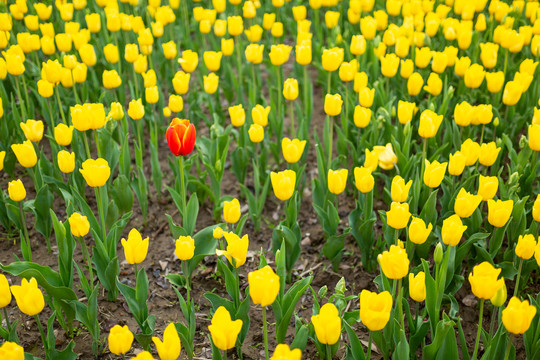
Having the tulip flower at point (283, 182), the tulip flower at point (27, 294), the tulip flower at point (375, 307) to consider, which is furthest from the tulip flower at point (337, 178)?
the tulip flower at point (27, 294)

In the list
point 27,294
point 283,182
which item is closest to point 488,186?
point 283,182

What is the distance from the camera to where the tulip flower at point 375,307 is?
2.18 meters

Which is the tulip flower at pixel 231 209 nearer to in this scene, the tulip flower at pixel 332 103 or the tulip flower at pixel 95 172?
the tulip flower at pixel 95 172

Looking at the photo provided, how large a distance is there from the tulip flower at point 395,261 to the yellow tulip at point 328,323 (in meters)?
0.29

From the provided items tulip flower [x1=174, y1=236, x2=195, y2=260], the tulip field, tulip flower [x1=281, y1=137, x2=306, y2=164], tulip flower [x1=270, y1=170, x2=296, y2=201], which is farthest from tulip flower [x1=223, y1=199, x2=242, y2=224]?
tulip flower [x1=281, y1=137, x2=306, y2=164]

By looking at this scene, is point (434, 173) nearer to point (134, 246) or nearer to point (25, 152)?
point (134, 246)

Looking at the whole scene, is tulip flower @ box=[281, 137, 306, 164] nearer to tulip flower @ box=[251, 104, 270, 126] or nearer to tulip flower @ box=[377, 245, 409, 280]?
tulip flower @ box=[251, 104, 270, 126]

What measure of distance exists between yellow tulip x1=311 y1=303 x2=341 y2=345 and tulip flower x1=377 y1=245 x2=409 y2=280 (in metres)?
0.29

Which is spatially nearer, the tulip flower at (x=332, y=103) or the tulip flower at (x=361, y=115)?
the tulip flower at (x=332, y=103)

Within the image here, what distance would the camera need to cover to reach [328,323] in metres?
2.21

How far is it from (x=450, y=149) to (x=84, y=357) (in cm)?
272

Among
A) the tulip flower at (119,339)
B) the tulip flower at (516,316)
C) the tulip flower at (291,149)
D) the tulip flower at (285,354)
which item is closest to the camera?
the tulip flower at (285,354)

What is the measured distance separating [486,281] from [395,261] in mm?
339

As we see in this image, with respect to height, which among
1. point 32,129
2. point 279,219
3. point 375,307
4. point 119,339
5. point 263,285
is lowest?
point 279,219
